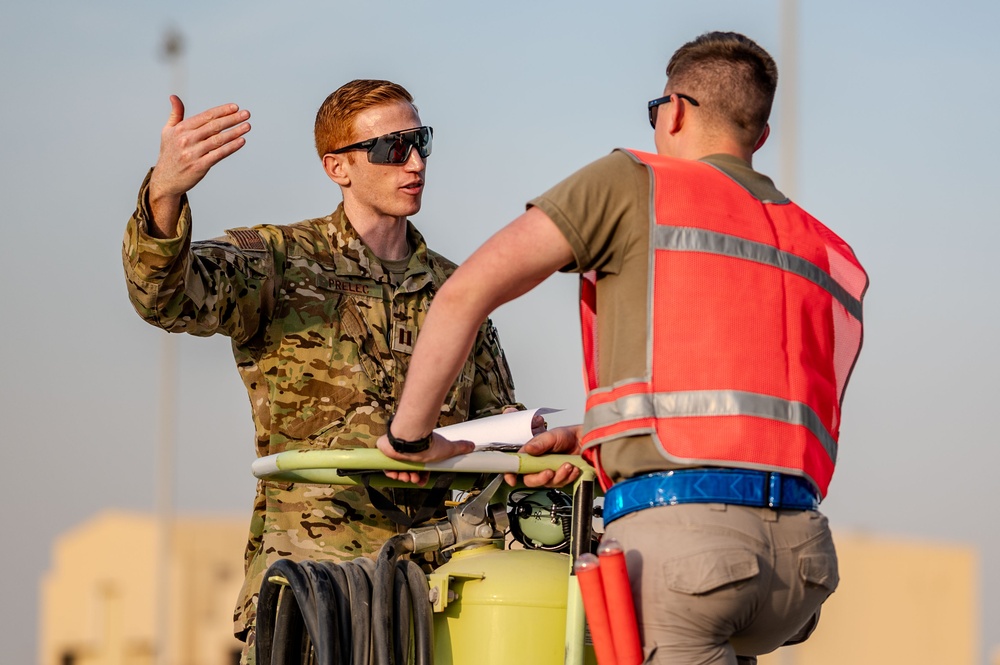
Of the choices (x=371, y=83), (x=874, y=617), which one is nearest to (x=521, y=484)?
(x=371, y=83)

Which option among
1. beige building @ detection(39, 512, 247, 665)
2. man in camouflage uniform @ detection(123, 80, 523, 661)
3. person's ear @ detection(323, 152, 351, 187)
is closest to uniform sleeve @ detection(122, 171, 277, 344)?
man in camouflage uniform @ detection(123, 80, 523, 661)

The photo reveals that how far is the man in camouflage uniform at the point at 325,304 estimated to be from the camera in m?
4.75

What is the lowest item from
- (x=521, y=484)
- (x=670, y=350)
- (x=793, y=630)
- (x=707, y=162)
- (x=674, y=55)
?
(x=793, y=630)

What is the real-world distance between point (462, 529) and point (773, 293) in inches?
52.1

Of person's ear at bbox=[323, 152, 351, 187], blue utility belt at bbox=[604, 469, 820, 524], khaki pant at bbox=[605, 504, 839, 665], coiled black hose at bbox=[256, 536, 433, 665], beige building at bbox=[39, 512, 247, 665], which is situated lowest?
beige building at bbox=[39, 512, 247, 665]

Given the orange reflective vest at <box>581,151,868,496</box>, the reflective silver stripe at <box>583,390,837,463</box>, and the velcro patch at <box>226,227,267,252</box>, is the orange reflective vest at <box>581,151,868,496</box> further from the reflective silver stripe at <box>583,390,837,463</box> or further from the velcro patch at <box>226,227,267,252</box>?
the velcro patch at <box>226,227,267,252</box>

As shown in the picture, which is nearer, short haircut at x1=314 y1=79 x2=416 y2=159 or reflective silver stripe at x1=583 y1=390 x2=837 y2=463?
reflective silver stripe at x1=583 y1=390 x2=837 y2=463

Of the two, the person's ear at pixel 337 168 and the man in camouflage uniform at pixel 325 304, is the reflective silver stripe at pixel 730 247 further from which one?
the person's ear at pixel 337 168

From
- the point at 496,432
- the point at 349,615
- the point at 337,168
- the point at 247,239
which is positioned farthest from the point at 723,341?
the point at 337,168

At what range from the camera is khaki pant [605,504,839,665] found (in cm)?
325

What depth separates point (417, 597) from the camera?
3986 millimetres

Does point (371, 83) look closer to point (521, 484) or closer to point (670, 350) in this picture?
point (521, 484)

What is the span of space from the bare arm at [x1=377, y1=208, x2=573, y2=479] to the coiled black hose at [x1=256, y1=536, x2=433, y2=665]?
0.70 metres

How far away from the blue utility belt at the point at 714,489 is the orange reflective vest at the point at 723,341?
0.03 metres
